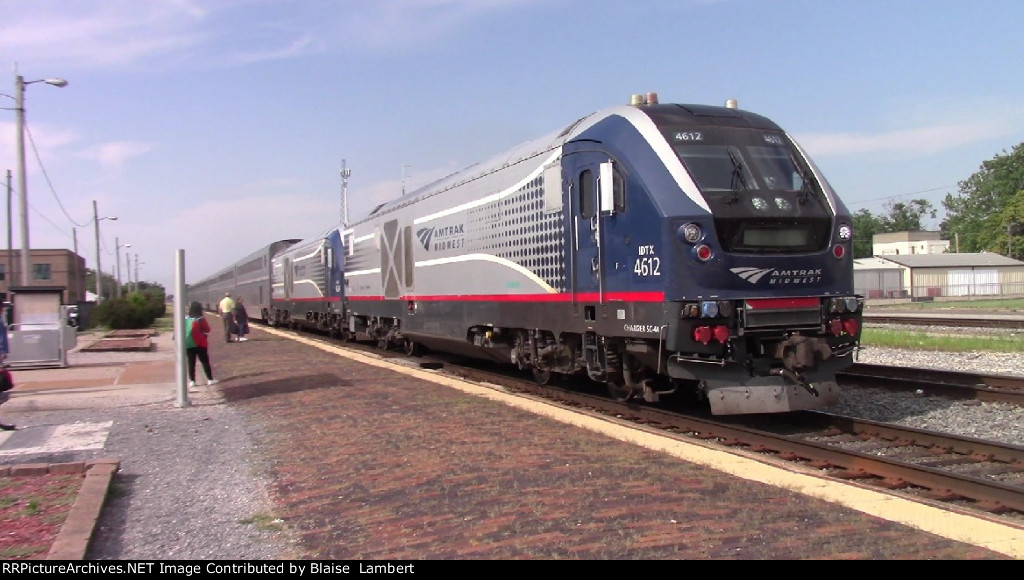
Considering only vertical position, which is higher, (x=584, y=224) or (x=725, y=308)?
(x=584, y=224)

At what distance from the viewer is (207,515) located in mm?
5543

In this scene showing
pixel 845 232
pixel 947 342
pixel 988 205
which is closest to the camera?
pixel 845 232

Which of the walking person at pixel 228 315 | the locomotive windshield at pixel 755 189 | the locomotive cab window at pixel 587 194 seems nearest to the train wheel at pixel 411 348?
the walking person at pixel 228 315

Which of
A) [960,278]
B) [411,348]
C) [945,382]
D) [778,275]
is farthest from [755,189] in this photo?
[960,278]

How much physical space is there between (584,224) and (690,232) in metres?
1.75

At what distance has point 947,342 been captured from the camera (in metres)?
17.4

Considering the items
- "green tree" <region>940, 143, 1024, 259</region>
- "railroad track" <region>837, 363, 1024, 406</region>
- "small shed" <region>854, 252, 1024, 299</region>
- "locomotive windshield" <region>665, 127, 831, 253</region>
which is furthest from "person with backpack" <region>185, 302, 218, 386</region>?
"green tree" <region>940, 143, 1024, 259</region>

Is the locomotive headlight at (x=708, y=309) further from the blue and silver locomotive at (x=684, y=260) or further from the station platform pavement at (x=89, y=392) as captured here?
the station platform pavement at (x=89, y=392)

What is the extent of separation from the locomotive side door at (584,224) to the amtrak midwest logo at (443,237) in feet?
12.1

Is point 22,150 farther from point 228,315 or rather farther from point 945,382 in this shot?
point 945,382

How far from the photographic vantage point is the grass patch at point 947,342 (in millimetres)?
16094

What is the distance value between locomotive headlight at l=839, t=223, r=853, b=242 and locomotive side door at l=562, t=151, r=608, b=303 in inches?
96.8

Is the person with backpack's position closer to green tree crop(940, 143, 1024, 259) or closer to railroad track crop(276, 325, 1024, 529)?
railroad track crop(276, 325, 1024, 529)
